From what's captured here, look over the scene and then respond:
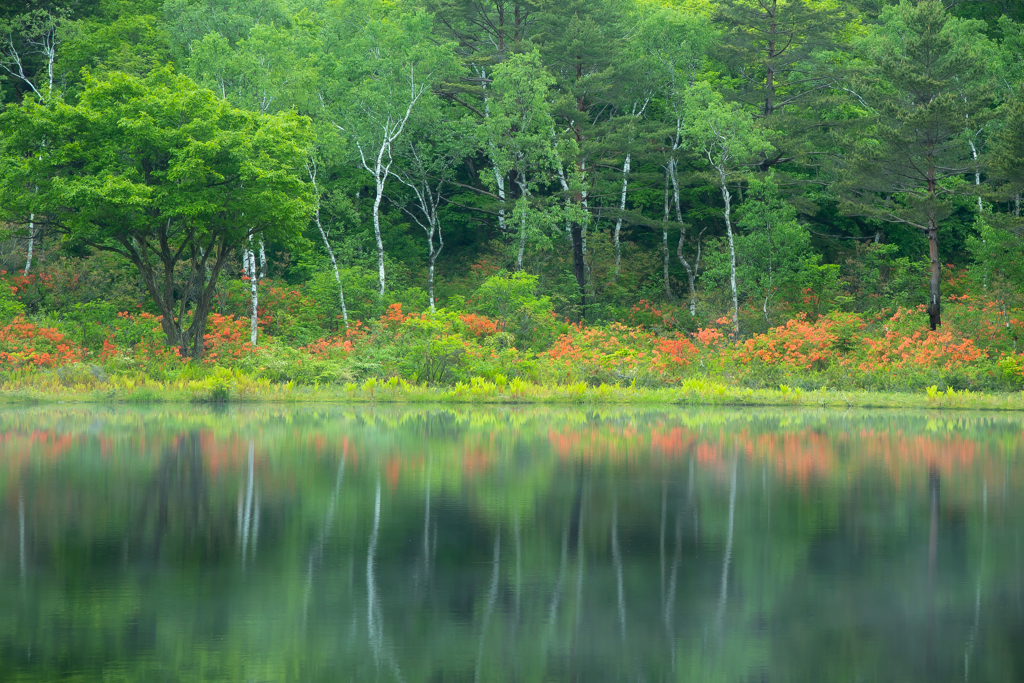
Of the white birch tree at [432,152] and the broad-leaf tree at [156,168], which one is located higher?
the white birch tree at [432,152]

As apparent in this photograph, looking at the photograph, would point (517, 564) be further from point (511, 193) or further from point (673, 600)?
point (511, 193)

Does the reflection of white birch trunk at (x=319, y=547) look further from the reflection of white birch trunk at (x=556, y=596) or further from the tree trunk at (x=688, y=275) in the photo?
the tree trunk at (x=688, y=275)

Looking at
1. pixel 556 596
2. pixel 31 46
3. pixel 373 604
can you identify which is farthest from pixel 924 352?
pixel 31 46

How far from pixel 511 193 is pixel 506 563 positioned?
1296 inches

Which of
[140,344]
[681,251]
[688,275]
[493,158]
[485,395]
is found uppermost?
[493,158]

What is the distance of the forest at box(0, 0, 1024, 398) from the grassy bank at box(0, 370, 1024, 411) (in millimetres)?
312

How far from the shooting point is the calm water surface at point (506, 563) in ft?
18.6

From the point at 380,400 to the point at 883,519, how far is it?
16.3m

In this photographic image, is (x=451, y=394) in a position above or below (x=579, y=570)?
above

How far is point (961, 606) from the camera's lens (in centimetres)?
673

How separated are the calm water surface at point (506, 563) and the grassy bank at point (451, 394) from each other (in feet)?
29.6

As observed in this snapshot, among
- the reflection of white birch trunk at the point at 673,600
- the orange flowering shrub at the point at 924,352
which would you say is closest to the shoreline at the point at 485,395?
the orange flowering shrub at the point at 924,352

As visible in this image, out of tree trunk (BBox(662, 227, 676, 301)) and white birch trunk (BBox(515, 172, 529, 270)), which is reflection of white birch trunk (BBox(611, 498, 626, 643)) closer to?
white birch trunk (BBox(515, 172, 529, 270))

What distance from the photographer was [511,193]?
39.8 meters
